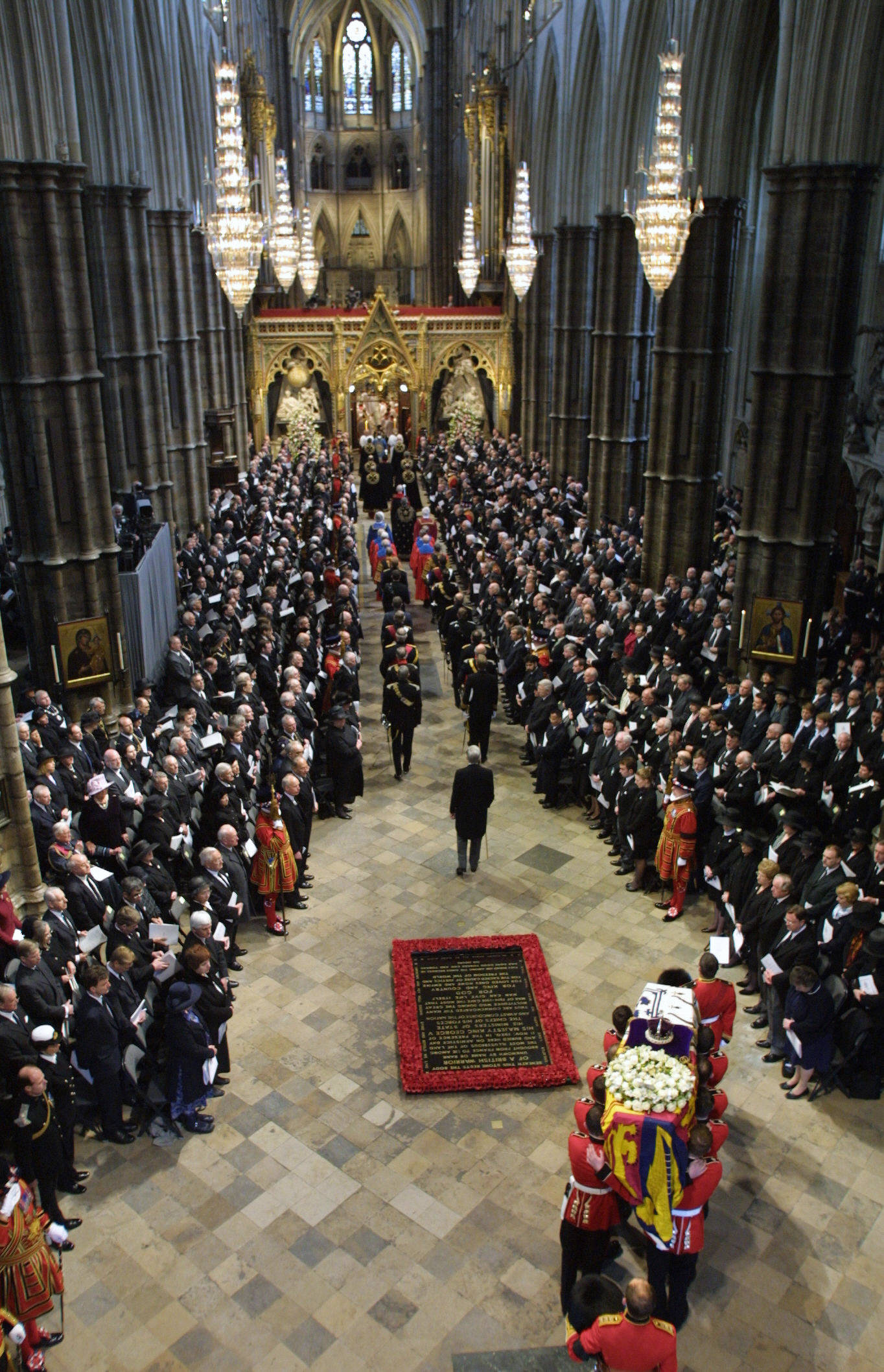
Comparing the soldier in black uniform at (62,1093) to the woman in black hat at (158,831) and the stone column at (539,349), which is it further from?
the stone column at (539,349)

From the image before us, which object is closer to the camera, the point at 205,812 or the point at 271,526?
the point at 205,812

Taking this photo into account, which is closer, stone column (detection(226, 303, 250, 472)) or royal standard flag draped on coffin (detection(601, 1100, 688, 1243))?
royal standard flag draped on coffin (detection(601, 1100, 688, 1243))

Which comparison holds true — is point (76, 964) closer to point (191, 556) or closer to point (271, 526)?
point (191, 556)

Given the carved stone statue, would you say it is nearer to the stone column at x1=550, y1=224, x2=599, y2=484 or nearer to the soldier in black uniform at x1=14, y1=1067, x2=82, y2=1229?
the stone column at x1=550, y1=224, x2=599, y2=484

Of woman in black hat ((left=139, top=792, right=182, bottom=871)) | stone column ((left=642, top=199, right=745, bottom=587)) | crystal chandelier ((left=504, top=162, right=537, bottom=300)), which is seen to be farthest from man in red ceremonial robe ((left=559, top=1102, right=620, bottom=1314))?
crystal chandelier ((left=504, top=162, right=537, bottom=300))

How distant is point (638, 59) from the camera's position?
20984 mm

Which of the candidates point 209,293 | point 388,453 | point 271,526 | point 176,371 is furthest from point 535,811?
point 388,453

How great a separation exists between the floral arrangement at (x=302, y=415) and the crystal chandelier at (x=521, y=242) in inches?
508

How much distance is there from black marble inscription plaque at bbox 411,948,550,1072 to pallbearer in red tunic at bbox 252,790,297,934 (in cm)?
153

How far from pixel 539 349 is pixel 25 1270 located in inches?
1215

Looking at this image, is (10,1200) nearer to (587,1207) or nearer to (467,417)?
(587,1207)

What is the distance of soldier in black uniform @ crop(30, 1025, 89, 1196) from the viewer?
710 centimetres

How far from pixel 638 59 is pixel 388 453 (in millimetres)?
14655

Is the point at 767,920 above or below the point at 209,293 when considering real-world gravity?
below
